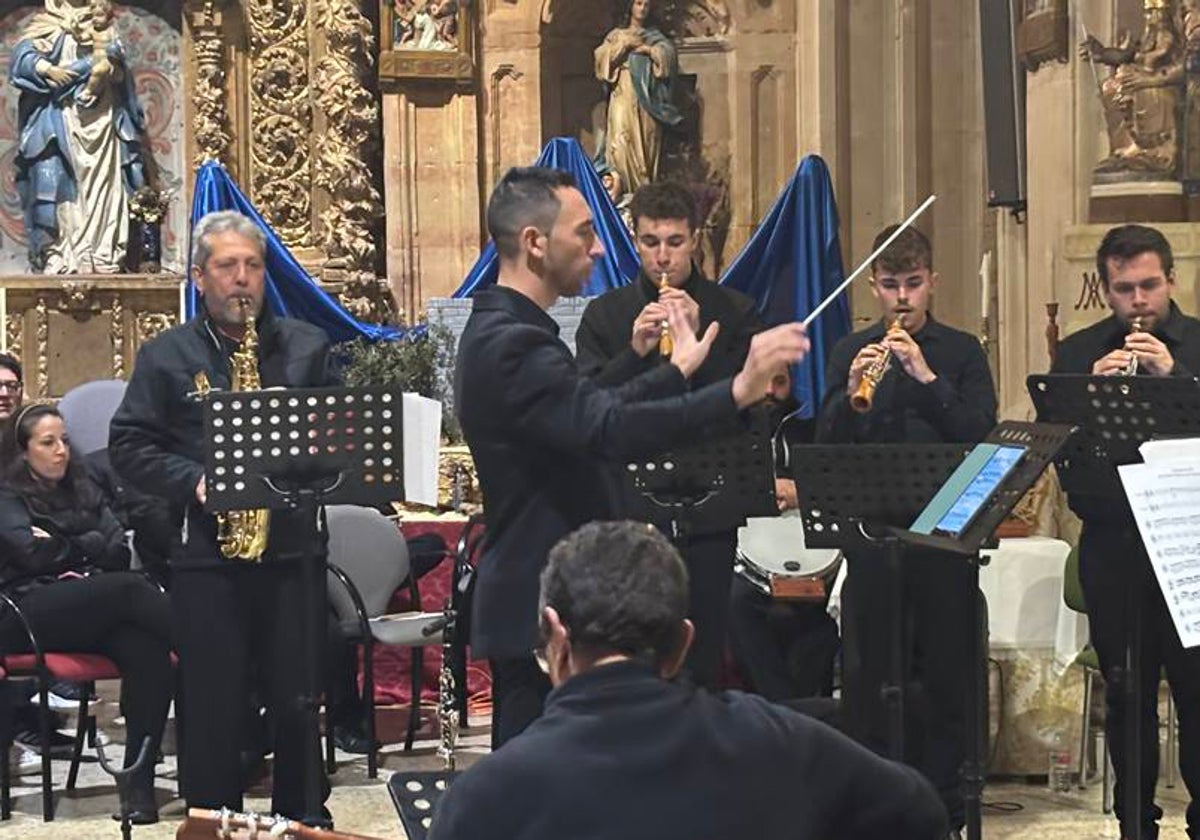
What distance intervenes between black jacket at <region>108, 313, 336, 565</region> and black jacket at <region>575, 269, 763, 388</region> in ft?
2.63

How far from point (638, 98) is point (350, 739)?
7392 mm

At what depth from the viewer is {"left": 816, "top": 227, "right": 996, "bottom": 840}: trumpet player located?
6.07m

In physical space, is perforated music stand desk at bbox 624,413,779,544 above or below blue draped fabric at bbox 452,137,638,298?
below

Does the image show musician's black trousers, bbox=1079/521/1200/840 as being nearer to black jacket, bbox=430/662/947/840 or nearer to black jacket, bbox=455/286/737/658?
black jacket, bbox=455/286/737/658

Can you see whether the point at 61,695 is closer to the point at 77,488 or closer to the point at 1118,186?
the point at 77,488

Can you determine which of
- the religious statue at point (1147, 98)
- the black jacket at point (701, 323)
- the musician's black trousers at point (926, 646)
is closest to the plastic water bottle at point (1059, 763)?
the musician's black trousers at point (926, 646)

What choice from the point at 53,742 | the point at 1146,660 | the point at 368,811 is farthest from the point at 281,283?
the point at 1146,660

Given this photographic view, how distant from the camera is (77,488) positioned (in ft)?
24.7

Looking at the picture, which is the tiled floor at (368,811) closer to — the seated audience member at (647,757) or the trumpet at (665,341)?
the trumpet at (665,341)

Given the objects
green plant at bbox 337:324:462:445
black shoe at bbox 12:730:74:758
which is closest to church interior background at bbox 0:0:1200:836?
green plant at bbox 337:324:462:445

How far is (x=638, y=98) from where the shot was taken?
574 inches

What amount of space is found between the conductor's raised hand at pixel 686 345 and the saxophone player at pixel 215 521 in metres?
1.75

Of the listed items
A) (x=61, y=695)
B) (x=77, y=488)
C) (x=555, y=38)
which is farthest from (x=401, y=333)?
(x=77, y=488)

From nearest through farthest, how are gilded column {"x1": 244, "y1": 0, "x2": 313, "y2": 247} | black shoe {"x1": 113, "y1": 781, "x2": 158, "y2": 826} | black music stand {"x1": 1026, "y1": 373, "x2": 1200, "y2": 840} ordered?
black music stand {"x1": 1026, "y1": 373, "x2": 1200, "y2": 840} → black shoe {"x1": 113, "y1": 781, "x2": 158, "y2": 826} → gilded column {"x1": 244, "y1": 0, "x2": 313, "y2": 247}
